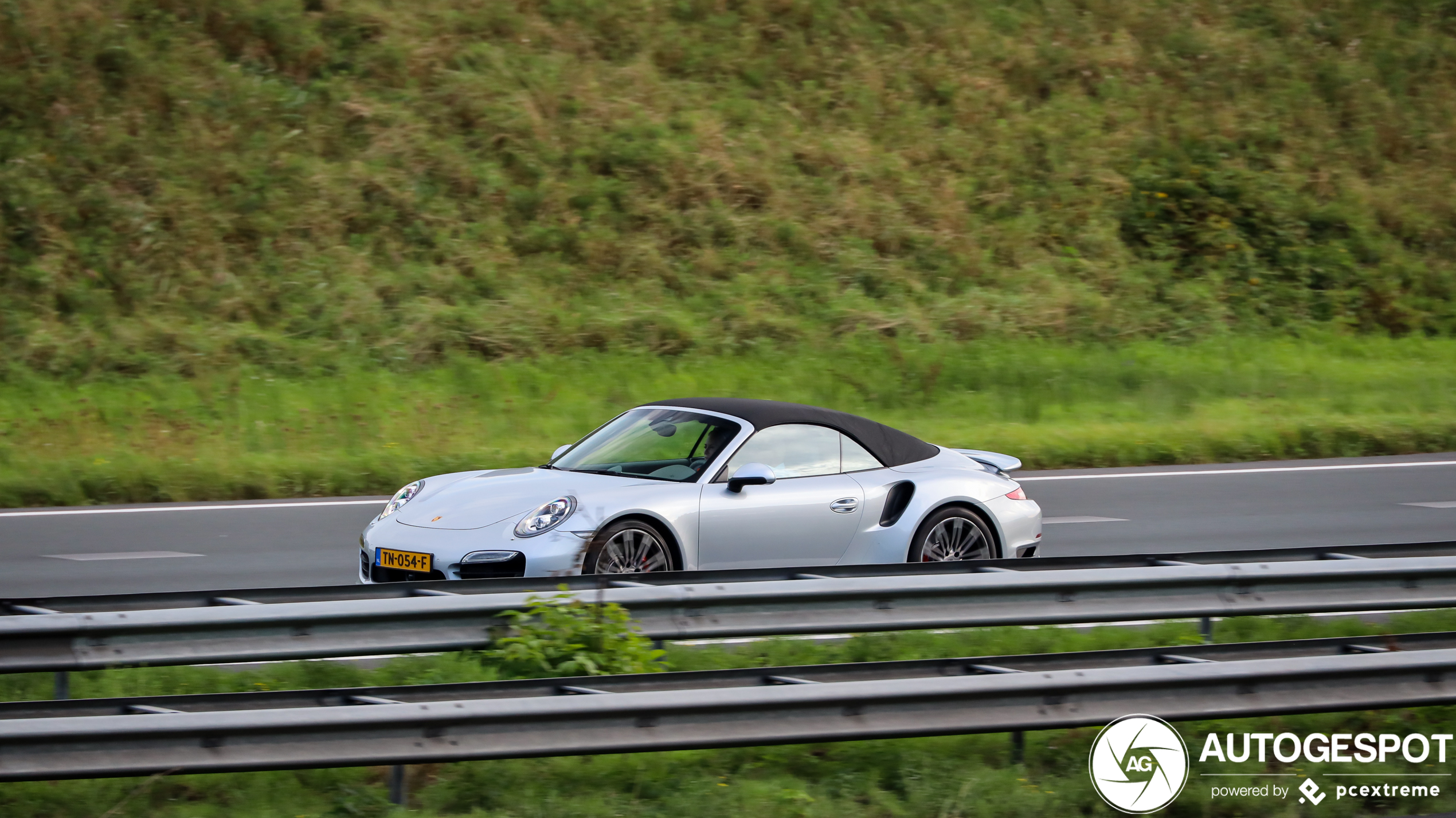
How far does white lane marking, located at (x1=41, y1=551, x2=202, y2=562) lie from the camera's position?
996 cm

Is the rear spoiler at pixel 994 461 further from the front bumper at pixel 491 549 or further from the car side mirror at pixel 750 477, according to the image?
the front bumper at pixel 491 549

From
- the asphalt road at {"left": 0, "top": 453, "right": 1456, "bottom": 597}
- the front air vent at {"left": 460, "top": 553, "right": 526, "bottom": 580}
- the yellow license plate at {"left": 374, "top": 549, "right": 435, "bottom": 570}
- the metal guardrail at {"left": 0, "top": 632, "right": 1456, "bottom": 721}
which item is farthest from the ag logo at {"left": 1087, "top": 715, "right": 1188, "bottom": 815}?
the asphalt road at {"left": 0, "top": 453, "right": 1456, "bottom": 597}

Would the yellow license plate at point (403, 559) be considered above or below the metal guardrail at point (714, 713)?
above

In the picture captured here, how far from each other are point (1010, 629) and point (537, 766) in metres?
3.06

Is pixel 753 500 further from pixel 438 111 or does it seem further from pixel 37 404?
pixel 438 111

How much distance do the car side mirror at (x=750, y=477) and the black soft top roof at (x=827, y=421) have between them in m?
0.46

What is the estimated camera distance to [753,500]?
8078 millimetres

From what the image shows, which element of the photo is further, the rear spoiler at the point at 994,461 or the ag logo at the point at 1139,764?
the rear spoiler at the point at 994,461

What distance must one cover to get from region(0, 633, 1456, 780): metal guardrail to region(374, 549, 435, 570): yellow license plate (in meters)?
2.65

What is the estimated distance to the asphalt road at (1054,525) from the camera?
31.3 feet

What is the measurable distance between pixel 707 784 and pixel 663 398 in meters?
12.2

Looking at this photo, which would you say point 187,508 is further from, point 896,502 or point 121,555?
point 896,502

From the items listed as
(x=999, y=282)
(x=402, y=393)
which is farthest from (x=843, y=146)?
(x=402, y=393)

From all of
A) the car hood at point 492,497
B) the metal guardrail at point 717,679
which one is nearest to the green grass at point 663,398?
the car hood at point 492,497
